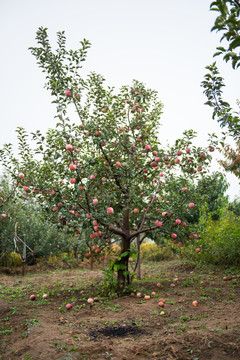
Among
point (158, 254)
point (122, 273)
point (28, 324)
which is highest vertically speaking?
point (122, 273)

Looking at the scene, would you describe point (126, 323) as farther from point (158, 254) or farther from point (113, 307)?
point (158, 254)

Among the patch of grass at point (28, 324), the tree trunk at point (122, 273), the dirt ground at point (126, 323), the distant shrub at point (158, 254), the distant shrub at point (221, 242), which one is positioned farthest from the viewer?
the distant shrub at point (158, 254)

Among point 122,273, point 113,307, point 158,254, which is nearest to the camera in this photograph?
point 113,307

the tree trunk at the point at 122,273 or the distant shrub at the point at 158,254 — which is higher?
the tree trunk at the point at 122,273

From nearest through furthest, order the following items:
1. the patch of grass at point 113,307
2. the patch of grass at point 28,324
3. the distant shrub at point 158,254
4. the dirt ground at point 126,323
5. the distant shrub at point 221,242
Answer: the dirt ground at point 126,323 → the patch of grass at point 28,324 → the patch of grass at point 113,307 → the distant shrub at point 221,242 → the distant shrub at point 158,254

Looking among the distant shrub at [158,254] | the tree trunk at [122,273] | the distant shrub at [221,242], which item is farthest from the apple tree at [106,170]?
the distant shrub at [158,254]

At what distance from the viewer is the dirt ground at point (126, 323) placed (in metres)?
2.67

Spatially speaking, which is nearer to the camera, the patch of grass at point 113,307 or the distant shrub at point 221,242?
the patch of grass at point 113,307

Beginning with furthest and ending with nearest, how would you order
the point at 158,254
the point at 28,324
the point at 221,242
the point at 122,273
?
the point at 158,254 < the point at 221,242 < the point at 122,273 < the point at 28,324

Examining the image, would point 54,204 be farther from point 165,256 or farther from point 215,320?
point 165,256

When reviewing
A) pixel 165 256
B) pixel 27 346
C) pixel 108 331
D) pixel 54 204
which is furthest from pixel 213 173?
pixel 165 256

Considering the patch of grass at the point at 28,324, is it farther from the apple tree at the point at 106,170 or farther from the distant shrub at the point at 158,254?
the distant shrub at the point at 158,254

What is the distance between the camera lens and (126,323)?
140 inches

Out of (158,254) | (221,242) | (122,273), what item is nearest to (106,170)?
(122,273)
